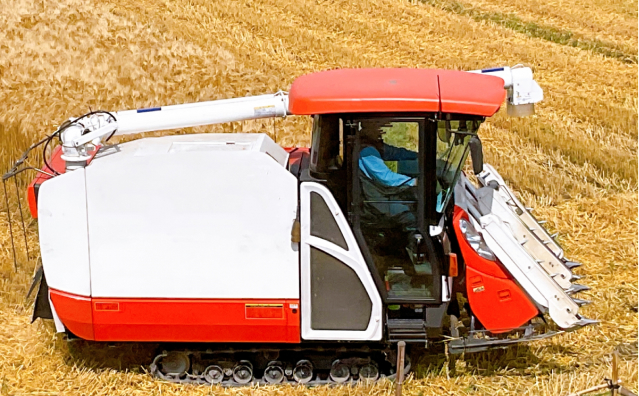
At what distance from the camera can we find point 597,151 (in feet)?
35.3

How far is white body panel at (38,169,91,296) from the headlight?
8.99ft

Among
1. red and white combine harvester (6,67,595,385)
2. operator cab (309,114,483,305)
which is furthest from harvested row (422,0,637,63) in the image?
operator cab (309,114,483,305)

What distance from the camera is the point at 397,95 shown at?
17.9 feet

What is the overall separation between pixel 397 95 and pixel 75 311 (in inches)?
110

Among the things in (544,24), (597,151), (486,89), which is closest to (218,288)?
(486,89)

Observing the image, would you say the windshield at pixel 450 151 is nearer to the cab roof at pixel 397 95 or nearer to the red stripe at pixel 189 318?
the cab roof at pixel 397 95

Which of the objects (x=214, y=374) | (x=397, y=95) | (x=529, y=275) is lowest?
(x=214, y=374)

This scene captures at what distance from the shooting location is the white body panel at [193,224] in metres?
5.74

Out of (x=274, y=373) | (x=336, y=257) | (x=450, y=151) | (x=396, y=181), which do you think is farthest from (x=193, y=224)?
(x=450, y=151)

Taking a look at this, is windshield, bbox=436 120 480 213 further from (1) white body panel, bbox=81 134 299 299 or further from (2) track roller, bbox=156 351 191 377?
(2) track roller, bbox=156 351 191 377

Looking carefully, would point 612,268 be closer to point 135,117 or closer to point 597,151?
point 597,151

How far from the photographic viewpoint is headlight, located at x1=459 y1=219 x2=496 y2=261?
599 centimetres

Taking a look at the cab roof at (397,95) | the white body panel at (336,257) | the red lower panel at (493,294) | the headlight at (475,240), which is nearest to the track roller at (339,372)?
the white body panel at (336,257)

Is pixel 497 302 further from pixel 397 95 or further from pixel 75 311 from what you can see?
pixel 75 311
